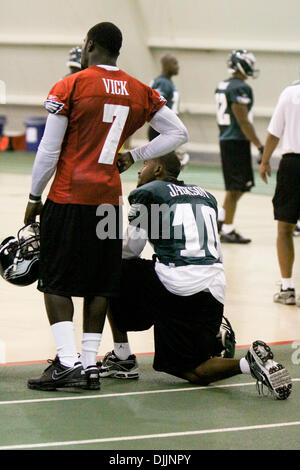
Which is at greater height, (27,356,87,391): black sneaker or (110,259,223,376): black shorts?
(110,259,223,376): black shorts

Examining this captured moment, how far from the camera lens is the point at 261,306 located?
8688 mm

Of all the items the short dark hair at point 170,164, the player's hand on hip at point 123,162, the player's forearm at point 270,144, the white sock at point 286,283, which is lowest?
the white sock at point 286,283

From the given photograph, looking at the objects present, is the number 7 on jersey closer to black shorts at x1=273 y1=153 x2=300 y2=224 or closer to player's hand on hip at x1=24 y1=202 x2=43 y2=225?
player's hand on hip at x1=24 y1=202 x2=43 y2=225

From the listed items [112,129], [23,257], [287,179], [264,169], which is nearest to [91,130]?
[112,129]

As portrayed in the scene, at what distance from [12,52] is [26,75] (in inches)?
27.0

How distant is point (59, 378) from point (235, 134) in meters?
7.16

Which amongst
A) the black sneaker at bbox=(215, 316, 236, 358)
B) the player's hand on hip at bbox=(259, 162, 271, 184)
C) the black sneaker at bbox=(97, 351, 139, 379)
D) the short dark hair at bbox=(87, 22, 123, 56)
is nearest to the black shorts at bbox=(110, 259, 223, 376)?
the black sneaker at bbox=(215, 316, 236, 358)

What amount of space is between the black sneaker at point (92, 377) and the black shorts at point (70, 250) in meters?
0.44

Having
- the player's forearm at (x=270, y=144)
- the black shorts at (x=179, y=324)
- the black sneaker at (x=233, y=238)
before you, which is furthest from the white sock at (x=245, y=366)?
the black sneaker at (x=233, y=238)

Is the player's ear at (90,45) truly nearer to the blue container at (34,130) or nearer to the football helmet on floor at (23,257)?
the football helmet on floor at (23,257)

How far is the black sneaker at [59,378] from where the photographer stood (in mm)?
5910

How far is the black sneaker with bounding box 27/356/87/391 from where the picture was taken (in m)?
5.91
